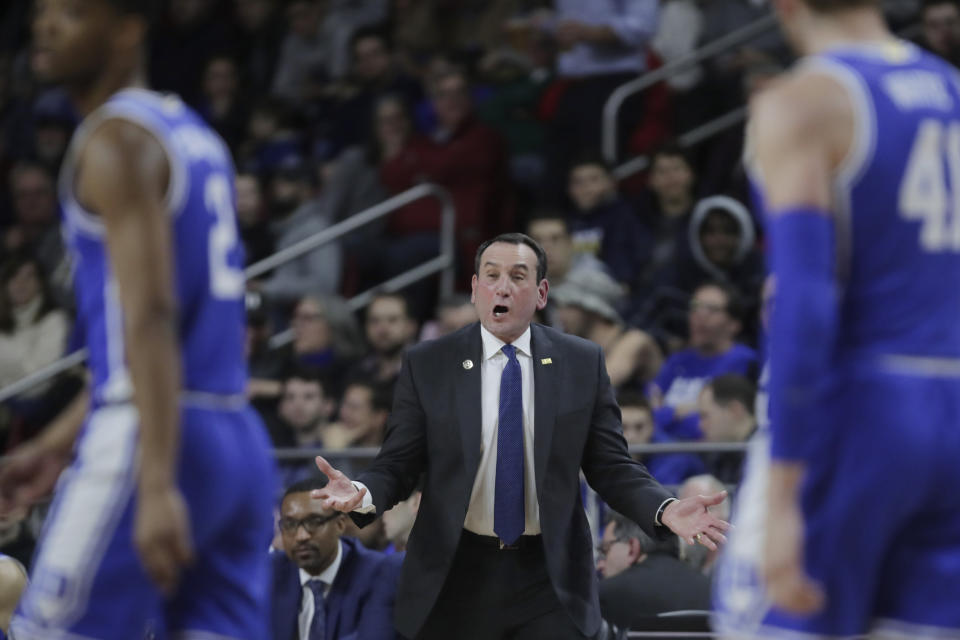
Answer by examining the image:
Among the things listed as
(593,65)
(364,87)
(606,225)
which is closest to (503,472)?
(606,225)

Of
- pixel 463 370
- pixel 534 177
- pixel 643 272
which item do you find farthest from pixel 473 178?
pixel 463 370

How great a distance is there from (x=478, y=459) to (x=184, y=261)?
2.27 m

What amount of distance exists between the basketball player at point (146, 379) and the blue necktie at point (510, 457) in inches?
77.5

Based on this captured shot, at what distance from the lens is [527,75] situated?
465 inches

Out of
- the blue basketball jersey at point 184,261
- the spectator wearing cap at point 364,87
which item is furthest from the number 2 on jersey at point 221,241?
the spectator wearing cap at point 364,87

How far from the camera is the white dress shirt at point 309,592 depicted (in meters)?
6.47

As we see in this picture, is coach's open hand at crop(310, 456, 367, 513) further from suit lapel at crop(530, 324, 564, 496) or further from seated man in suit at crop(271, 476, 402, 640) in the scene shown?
seated man in suit at crop(271, 476, 402, 640)

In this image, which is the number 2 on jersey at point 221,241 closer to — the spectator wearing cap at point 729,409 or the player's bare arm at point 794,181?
the player's bare arm at point 794,181

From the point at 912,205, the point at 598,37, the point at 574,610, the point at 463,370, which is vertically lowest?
the point at 574,610

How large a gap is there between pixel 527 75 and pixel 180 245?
28.4 ft

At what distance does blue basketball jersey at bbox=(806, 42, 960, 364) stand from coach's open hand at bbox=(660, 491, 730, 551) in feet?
4.98

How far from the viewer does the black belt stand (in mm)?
5422

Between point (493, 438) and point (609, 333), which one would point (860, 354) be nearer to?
point (493, 438)

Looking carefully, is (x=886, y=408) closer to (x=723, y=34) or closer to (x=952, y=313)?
(x=952, y=313)
